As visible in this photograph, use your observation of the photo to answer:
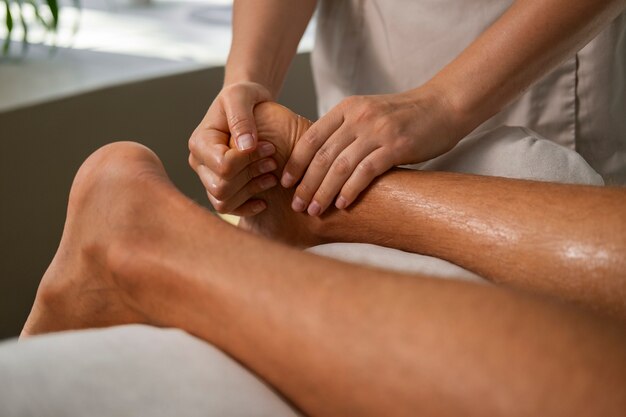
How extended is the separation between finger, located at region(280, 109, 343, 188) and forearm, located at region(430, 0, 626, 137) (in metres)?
0.18

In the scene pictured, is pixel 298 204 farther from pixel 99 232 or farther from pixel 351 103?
pixel 99 232

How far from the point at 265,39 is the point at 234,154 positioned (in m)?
0.42

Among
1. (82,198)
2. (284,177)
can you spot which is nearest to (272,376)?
(82,198)

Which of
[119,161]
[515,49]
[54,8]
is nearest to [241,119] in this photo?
[119,161]

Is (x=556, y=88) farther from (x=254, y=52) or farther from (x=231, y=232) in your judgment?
(x=231, y=232)

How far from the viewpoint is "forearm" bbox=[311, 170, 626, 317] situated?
3.14ft

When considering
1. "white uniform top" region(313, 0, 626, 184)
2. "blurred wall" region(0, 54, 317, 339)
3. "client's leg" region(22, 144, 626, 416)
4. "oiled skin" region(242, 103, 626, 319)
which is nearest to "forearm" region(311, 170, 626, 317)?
Result: "oiled skin" region(242, 103, 626, 319)

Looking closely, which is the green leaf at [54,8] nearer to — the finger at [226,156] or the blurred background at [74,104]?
the blurred background at [74,104]

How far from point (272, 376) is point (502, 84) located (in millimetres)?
717

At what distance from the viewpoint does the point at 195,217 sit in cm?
95

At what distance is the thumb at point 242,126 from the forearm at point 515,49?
0.29m

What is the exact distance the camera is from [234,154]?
1219mm

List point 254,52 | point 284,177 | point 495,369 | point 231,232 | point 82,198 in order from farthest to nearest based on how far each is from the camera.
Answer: point 254,52
point 284,177
point 82,198
point 231,232
point 495,369

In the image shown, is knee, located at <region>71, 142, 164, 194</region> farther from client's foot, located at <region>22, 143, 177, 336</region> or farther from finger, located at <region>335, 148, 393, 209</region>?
finger, located at <region>335, 148, 393, 209</region>
